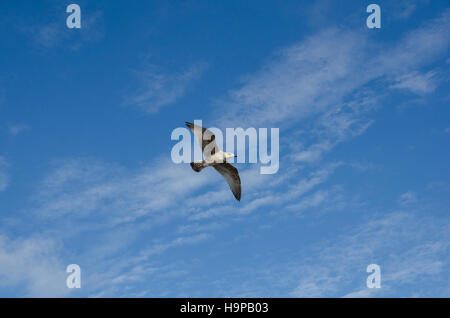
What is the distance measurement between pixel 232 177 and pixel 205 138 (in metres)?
5.05

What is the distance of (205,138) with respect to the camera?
109ft

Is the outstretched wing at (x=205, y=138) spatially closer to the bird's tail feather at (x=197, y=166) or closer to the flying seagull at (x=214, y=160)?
the flying seagull at (x=214, y=160)

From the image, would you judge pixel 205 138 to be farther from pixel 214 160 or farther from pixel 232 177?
pixel 232 177

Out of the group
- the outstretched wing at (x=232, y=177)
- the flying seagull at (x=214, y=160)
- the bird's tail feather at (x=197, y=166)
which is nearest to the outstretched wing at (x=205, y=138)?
the flying seagull at (x=214, y=160)

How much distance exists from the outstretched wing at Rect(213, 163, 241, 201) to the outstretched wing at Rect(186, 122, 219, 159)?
2.26m

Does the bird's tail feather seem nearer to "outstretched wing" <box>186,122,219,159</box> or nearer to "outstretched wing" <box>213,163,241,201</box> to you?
"outstretched wing" <box>186,122,219,159</box>

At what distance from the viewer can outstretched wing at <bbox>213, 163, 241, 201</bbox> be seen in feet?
120

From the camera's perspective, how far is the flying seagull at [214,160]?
32.9 metres
